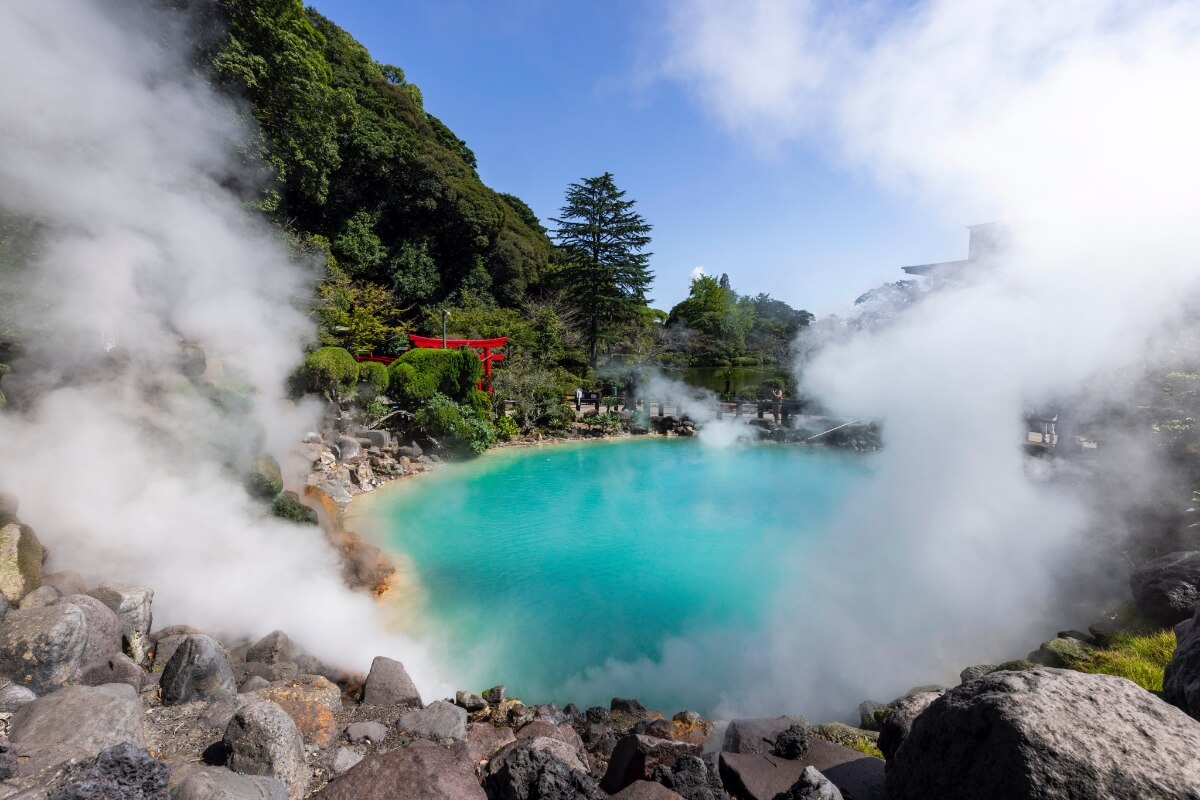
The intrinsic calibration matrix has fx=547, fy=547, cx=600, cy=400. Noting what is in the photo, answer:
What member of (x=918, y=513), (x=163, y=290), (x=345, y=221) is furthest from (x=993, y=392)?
(x=345, y=221)

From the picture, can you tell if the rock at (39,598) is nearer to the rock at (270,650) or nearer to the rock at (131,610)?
the rock at (131,610)

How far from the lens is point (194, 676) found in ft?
12.4

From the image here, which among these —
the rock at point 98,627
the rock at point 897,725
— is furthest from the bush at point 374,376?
the rock at point 897,725

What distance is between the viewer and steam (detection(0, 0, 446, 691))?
4.64 meters

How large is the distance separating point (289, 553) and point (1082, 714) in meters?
6.94

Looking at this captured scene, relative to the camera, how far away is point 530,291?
3112 centimetres

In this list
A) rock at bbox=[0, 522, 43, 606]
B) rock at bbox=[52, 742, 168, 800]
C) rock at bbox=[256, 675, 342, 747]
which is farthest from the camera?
rock at bbox=[0, 522, 43, 606]

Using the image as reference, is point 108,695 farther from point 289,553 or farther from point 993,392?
point 993,392

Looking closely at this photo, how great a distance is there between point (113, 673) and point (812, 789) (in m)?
4.50

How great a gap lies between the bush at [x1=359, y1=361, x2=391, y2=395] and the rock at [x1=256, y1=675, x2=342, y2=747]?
11.0 metres

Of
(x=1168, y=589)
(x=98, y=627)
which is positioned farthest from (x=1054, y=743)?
(x=98, y=627)

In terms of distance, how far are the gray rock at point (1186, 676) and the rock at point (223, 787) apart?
14.1ft

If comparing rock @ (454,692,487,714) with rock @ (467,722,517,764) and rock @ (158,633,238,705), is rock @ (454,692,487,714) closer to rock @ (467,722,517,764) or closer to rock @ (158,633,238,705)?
rock @ (467,722,517,764)

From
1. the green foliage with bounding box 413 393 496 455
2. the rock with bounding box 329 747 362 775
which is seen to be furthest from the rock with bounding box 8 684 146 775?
the green foliage with bounding box 413 393 496 455
